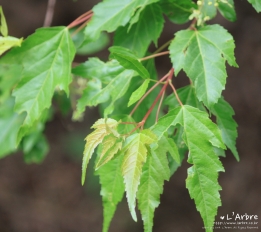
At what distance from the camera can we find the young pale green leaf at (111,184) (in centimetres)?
103

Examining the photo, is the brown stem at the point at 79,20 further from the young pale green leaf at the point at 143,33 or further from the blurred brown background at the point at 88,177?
the blurred brown background at the point at 88,177

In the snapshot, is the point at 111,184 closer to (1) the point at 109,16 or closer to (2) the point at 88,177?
(1) the point at 109,16

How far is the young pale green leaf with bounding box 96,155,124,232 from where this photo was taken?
103cm

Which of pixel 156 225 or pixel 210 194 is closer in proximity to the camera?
pixel 210 194

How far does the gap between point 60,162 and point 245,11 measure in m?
1.90

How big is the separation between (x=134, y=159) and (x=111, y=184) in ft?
0.92

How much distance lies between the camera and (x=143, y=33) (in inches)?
45.1

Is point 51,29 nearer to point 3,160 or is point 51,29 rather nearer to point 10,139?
point 10,139

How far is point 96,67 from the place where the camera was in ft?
3.70

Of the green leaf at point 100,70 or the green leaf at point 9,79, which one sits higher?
the green leaf at point 100,70

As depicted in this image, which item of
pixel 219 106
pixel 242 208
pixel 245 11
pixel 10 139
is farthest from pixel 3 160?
pixel 219 106

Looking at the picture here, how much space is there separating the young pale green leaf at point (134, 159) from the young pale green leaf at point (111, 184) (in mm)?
217

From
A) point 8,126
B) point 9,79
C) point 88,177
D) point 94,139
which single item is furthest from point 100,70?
point 88,177

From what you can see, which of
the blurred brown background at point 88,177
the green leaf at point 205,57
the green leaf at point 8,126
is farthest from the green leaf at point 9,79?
the blurred brown background at point 88,177
